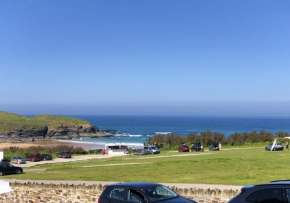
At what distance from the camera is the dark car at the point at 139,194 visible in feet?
37.0

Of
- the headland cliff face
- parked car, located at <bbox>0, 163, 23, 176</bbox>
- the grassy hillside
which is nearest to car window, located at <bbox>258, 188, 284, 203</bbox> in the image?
parked car, located at <bbox>0, 163, 23, 176</bbox>

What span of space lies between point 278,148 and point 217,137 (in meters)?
25.6

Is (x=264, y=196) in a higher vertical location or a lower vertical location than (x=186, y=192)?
higher

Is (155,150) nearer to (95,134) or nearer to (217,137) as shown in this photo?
(217,137)

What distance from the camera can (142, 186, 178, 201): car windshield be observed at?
1132cm

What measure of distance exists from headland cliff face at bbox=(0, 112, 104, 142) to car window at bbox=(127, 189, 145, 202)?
434 feet

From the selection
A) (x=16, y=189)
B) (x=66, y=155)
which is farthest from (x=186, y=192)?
(x=66, y=155)

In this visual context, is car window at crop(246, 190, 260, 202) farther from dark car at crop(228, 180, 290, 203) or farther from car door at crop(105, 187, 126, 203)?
car door at crop(105, 187, 126, 203)

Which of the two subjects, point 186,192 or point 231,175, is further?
point 231,175

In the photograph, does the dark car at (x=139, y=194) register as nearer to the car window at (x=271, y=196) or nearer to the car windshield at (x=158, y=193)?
the car windshield at (x=158, y=193)

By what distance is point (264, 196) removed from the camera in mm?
9281

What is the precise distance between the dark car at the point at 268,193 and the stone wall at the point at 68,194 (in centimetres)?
468

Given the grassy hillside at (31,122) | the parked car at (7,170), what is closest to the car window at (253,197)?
the parked car at (7,170)

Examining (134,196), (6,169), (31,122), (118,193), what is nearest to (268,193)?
(134,196)
